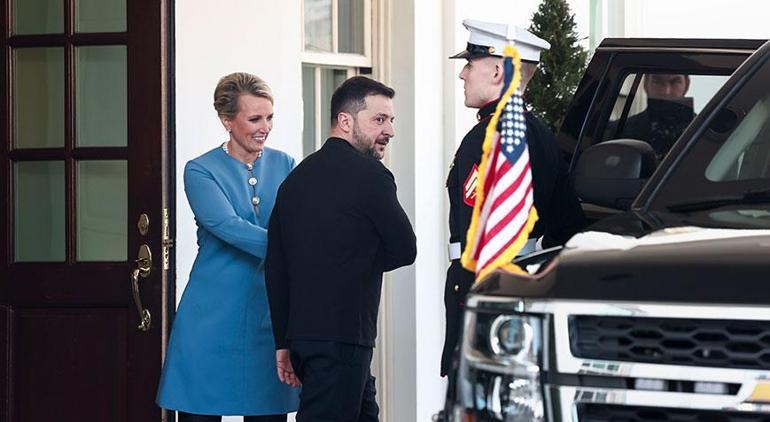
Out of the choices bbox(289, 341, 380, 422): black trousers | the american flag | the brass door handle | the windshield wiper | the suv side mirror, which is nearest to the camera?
the american flag

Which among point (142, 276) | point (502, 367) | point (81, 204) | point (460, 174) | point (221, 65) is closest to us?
point (502, 367)

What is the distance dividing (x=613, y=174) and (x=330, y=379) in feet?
4.51

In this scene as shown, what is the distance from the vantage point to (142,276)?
6.83 m

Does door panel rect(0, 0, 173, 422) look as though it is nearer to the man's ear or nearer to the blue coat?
the blue coat

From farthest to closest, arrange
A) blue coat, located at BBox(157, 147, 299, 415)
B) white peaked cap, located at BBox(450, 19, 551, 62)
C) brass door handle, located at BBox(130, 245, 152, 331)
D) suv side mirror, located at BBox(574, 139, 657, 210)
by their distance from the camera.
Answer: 1. brass door handle, located at BBox(130, 245, 152, 331)
2. blue coat, located at BBox(157, 147, 299, 415)
3. white peaked cap, located at BBox(450, 19, 551, 62)
4. suv side mirror, located at BBox(574, 139, 657, 210)

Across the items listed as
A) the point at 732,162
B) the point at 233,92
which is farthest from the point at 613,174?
the point at 233,92

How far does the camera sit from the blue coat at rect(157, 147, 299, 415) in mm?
5844

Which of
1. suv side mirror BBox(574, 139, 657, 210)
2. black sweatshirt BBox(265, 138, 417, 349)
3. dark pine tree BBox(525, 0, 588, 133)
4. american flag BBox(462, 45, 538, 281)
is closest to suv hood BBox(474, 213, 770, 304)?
american flag BBox(462, 45, 538, 281)

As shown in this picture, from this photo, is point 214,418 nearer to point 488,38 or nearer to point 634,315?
point 488,38

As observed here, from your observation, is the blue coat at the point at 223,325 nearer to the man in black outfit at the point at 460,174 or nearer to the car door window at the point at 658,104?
the man in black outfit at the point at 460,174

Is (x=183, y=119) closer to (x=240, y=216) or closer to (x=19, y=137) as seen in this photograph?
(x=19, y=137)

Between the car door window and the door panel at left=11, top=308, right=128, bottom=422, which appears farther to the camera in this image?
the door panel at left=11, top=308, right=128, bottom=422

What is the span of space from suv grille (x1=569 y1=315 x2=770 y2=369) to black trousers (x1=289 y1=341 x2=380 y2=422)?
89.1 inches

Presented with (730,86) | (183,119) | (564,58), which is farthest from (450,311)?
(564,58)
